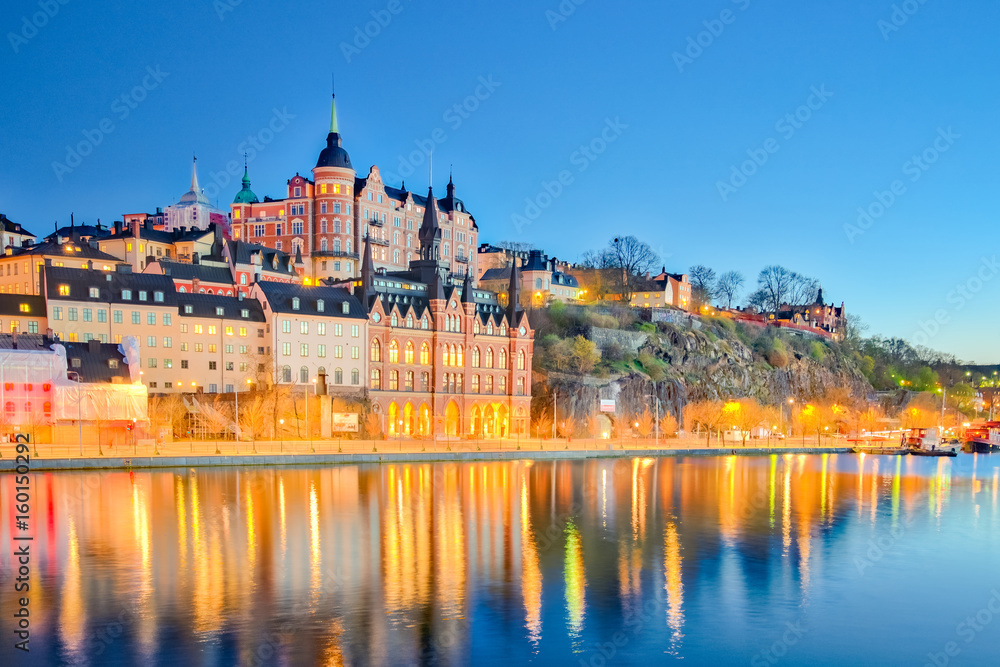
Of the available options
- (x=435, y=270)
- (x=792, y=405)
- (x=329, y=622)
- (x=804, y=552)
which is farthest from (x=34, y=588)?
(x=792, y=405)

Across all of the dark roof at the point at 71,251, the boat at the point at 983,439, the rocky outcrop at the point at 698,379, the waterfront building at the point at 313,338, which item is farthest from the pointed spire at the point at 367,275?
the boat at the point at 983,439

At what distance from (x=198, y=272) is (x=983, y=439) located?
102 m

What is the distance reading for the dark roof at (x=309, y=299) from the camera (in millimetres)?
85188

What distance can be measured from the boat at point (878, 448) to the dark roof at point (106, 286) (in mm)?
77329

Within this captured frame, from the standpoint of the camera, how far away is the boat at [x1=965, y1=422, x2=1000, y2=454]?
119 meters

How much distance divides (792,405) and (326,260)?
6591 centimetres

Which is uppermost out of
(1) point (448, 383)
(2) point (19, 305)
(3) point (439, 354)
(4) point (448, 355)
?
(2) point (19, 305)

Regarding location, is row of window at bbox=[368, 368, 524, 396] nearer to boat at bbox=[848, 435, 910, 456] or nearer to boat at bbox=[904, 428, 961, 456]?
boat at bbox=[848, 435, 910, 456]

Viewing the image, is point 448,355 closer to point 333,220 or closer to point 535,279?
point 333,220

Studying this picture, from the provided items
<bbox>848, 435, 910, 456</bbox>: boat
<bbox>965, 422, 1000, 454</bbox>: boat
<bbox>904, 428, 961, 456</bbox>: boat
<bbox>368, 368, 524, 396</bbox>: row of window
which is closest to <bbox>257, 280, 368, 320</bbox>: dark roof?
<bbox>368, 368, 524, 396</bbox>: row of window

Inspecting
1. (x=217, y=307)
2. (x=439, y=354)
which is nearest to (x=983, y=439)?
(x=439, y=354)

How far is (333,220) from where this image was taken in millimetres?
→ 115438

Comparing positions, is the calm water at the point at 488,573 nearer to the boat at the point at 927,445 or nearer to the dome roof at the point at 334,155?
the boat at the point at 927,445

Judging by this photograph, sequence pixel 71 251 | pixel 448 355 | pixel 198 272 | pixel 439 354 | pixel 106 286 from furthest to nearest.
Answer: pixel 71 251, pixel 448 355, pixel 198 272, pixel 439 354, pixel 106 286
